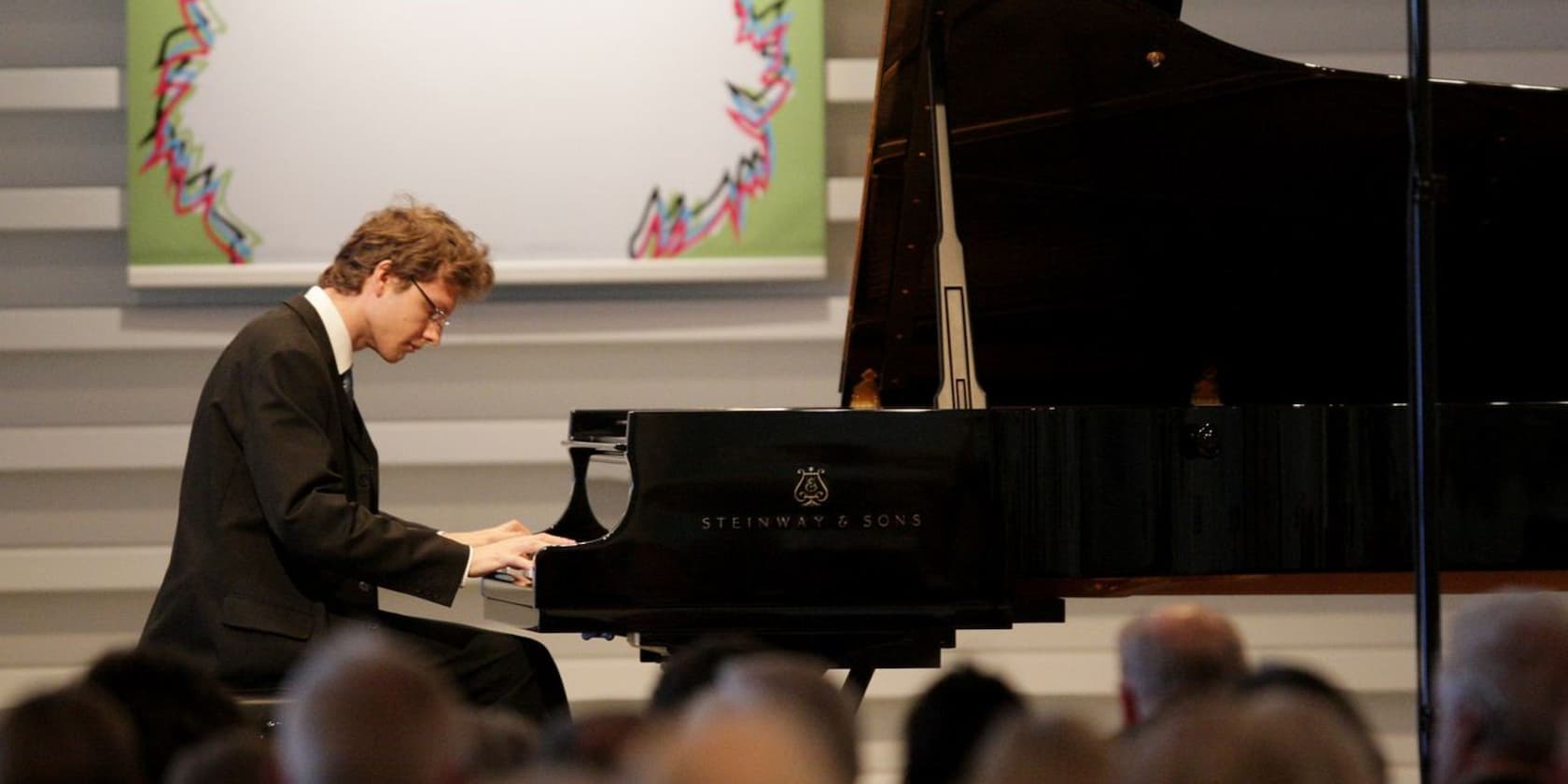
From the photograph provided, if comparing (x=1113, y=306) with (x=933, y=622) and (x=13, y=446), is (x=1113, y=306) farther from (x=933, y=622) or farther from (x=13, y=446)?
(x=13, y=446)

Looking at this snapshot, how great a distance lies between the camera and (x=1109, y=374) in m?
3.69

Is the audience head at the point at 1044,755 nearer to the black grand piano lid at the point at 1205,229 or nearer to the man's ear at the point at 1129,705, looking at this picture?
the man's ear at the point at 1129,705

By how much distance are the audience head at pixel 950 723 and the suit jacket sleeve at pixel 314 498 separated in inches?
62.9

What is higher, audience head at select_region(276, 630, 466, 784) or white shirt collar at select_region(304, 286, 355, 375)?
white shirt collar at select_region(304, 286, 355, 375)

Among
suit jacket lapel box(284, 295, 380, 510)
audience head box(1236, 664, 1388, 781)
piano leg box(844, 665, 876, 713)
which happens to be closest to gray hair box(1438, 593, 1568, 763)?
audience head box(1236, 664, 1388, 781)

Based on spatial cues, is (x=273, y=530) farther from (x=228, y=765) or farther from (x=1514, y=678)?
(x=1514, y=678)

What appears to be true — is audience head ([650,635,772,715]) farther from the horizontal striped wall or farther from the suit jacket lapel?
the horizontal striped wall

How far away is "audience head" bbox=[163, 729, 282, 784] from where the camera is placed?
1.32 meters

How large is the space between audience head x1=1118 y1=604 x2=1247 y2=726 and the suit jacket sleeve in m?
1.53

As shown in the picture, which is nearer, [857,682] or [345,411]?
→ [857,682]

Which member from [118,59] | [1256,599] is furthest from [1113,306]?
[118,59]

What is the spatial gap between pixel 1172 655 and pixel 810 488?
1127 millimetres

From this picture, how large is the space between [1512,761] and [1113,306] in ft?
6.67

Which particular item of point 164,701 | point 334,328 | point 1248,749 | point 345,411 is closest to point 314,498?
point 345,411
